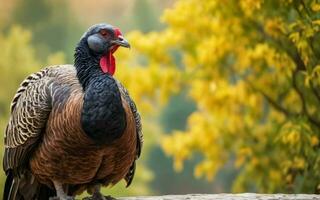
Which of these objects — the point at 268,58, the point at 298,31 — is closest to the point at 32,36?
the point at 268,58

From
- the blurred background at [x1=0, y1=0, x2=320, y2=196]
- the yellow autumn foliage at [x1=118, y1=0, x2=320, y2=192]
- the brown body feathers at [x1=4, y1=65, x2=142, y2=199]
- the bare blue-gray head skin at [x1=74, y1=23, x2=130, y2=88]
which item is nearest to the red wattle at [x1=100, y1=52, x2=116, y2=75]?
the bare blue-gray head skin at [x1=74, y1=23, x2=130, y2=88]

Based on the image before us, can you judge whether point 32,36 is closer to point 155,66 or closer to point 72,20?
point 72,20

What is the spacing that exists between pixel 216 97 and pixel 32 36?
2.82m

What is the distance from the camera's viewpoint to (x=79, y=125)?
10.1 feet

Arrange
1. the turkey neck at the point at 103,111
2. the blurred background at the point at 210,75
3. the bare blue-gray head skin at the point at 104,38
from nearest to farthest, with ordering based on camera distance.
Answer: the turkey neck at the point at 103,111 < the bare blue-gray head skin at the point at 104,38 < the blurred background at the point at 210,75

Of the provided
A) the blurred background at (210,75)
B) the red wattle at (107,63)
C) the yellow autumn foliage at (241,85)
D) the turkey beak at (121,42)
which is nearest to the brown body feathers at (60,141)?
the red wattle at (107,63)

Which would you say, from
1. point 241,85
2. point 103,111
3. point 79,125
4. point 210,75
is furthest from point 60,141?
point 241,85

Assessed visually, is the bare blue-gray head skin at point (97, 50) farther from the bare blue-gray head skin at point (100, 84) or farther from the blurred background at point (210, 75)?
the blurred background at point (210, 75)

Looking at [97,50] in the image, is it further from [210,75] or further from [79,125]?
[210,75]

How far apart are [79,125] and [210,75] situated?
276 cm

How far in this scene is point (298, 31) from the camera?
12.9ft

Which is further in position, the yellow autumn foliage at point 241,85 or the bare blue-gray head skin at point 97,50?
the yellow autumn foliage at point 241,85

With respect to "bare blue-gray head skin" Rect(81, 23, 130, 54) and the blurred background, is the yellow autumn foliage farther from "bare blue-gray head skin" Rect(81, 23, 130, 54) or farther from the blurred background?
"bare blue-gray head skin" Rect(81, 23, 130, 54)

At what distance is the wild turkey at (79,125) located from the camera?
3.10 m
